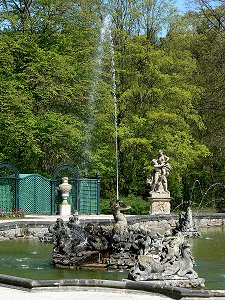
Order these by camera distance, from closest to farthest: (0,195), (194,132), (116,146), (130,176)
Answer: (0,195) → (116,146) → (130,176) → (194,132)

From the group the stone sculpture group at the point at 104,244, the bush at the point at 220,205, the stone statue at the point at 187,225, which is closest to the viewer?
the stone sculpture group at the point at 104,244

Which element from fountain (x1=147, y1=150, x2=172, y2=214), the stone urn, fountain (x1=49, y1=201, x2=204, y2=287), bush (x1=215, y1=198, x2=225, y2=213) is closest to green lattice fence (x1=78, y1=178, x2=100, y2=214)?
the stone urn

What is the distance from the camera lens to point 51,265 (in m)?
17.0

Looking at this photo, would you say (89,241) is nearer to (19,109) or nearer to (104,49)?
(19,109)

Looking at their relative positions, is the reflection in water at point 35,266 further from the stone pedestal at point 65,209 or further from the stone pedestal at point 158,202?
the stone pedestal at point 158,202

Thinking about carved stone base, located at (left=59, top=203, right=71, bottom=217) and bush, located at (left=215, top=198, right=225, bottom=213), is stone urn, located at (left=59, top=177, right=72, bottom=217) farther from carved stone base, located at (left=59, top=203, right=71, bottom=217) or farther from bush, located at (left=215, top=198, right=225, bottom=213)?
bush, located at (left=215, top=198, right=225, bottom=213)

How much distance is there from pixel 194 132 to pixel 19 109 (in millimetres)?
12400

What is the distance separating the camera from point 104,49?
37.7m

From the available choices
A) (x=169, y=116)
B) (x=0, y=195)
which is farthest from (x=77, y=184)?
(x=169, y=116)

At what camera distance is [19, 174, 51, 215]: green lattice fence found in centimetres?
3222

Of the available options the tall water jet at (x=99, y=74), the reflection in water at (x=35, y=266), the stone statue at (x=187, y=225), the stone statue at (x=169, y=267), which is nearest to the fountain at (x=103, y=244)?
A: the reflection in water at (x=35, y=266)

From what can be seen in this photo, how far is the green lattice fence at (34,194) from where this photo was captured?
106 feet

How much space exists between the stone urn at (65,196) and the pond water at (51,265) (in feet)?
23.9

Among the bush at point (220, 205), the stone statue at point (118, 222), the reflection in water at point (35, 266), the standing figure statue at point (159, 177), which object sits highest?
the standing figure statue at point (159, 177)
